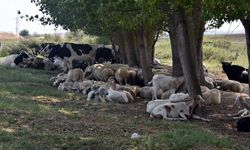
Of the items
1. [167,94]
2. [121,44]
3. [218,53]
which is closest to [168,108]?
[167,94]

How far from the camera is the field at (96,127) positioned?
8.36 m

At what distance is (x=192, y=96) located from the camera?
43.8 ft

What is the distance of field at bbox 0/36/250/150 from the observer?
8359mm

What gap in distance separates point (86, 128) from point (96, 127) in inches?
9.0

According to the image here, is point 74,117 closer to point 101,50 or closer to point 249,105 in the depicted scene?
point 249,105

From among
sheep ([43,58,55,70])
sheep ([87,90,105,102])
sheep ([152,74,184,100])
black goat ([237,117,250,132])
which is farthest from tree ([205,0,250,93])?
sheep ([43,58,55,70])

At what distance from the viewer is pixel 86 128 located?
10.1 m

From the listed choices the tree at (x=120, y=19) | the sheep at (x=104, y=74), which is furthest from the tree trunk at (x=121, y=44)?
the sheep at (x=104, y=74)

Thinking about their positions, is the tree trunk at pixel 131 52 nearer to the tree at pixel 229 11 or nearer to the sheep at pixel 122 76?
the sheep at pixel 122 76

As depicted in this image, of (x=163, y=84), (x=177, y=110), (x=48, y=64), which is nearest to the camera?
(x=177, y=110)

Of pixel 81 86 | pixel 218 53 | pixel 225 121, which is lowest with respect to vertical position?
pixel 225 121

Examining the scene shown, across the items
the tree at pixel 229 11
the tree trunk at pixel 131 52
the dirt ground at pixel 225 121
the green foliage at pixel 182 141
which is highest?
the tree at pixel 229 11

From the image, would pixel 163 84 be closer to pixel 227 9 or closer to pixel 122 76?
pixel 122 76

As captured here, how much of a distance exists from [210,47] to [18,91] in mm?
27090
